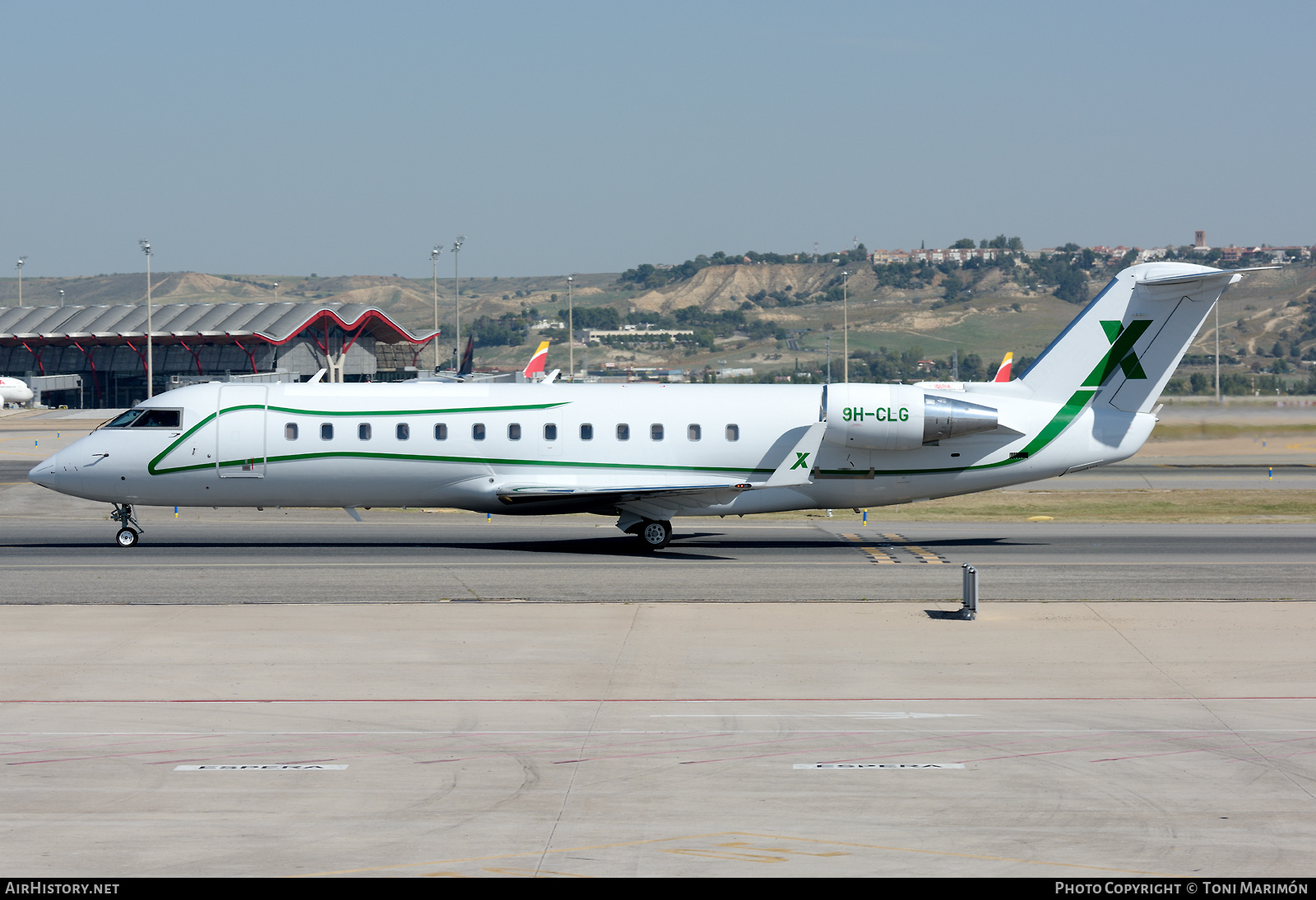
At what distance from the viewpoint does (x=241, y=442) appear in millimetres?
28031

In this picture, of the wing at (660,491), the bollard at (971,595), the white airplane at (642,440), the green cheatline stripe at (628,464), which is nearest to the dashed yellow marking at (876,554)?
the white airplane at (642,440)

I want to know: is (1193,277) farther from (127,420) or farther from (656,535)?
(127,420)

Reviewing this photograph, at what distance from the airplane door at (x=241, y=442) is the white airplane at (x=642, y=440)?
0.11ft

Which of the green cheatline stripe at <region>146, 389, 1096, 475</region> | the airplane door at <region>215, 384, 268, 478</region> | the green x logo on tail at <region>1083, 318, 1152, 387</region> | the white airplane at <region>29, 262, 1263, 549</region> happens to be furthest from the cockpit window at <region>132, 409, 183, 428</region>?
the green x logo on tail at <region>1083, 318, 1152, 387</region>

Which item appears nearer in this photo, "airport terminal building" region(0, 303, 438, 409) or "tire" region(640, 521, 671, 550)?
"tire" region(640, 521, 671, 550)

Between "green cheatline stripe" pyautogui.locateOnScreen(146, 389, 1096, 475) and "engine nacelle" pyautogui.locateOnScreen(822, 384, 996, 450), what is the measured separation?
0.84 meters

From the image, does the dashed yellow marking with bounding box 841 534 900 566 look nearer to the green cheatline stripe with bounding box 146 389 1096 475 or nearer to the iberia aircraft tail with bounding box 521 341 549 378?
the green cheatline stripe with bounding box 146 389 1096 475

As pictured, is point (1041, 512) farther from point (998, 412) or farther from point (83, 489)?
point (83, 489)

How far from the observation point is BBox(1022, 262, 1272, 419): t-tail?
28.2 meters

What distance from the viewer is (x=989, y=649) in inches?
709

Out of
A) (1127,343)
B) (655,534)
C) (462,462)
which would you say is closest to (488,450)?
(462,462)

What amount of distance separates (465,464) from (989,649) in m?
13.8

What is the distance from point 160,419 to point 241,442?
216cm

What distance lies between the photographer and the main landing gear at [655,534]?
28578 millimetres
